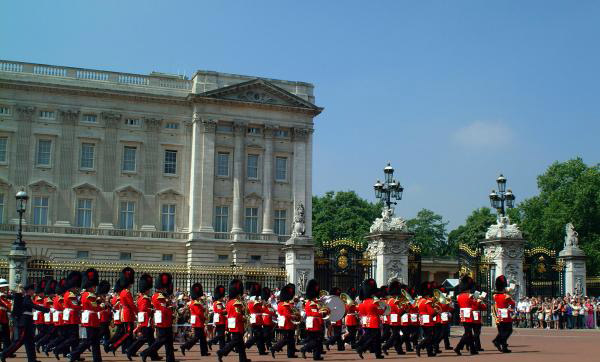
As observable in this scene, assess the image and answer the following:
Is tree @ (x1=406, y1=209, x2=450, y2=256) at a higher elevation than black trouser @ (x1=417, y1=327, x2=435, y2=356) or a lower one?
higher

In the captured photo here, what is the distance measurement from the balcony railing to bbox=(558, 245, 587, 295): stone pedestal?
33.0 meters

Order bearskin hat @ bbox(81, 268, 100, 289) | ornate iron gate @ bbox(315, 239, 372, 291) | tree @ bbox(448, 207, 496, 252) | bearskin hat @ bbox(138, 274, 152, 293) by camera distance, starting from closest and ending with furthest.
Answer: bearskin hat @ bbox(138, 274, 152, 293) → bearskin hat @ bbox(81, 268, 100, 289) → ornate iron gate @ bbox(315, 239, 372, 291) → tree @ bbox(448, 207, 496, 252)

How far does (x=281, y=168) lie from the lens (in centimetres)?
5831

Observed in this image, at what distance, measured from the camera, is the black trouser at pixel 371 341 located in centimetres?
1817

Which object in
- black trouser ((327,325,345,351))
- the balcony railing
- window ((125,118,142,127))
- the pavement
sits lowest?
the pavement

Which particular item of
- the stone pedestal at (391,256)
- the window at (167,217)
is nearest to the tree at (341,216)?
the window at (167,217)

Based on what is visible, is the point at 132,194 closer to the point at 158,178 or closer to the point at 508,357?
the point at 158,178

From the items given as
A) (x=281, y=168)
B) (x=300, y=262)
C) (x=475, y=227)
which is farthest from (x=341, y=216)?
(x=300, y=262)

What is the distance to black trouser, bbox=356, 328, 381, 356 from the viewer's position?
18.2 meters

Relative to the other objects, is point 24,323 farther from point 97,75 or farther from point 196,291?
point 97,75

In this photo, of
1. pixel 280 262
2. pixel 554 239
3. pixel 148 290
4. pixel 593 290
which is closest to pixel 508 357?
pixel 148 290

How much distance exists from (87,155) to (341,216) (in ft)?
111

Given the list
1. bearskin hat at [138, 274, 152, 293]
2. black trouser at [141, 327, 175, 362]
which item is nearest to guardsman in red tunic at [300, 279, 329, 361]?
black trouser at [141, 327, 175, 362]

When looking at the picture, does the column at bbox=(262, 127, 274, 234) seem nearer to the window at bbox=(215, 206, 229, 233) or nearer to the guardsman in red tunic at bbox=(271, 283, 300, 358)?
the window at bbox=(215, 206, 229, 233)
